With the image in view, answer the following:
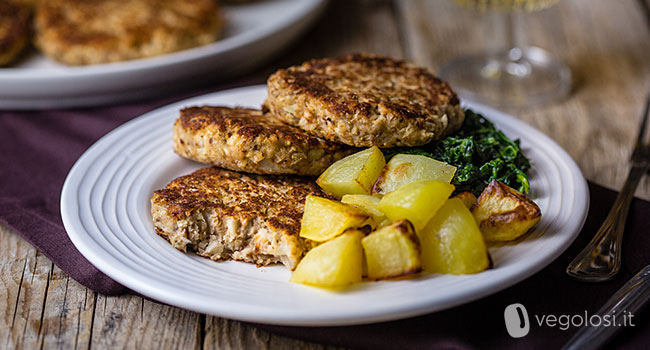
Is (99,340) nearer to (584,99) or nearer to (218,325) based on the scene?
(218,325)

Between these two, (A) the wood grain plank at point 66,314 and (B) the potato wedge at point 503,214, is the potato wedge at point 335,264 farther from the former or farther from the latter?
(A) the wood grain plank at point 66,314

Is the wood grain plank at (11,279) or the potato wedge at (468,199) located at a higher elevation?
the potato wedge at (468,199)

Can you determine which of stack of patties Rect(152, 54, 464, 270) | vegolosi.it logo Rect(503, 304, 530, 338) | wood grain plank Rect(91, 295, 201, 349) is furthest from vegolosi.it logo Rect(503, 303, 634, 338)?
wood grain plank Rect(91, 295, 201, 349)

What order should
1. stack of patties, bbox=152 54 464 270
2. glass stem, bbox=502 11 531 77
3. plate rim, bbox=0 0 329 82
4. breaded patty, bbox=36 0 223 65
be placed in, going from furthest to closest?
→ glass stem, bbox=502 11 531 77 < breaded patty, bbox=36 0 223 65 < plate rim, bbox=0 0 329 82 < stack of patties, bbox=152 54 464 270

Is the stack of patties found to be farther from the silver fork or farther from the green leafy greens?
the silver fork

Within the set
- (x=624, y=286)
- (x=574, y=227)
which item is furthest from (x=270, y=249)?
(x=624, y=286)

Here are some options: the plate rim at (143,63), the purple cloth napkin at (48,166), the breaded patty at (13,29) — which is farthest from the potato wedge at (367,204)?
the breaded patty at (13,29)

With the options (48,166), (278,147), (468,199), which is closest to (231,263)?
(278,147)

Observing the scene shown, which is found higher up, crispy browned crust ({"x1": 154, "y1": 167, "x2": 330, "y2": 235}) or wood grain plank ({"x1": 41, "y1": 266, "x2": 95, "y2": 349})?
crispy browned crust ({"x1": 154, "y1": 167, "x2": 330, "y2": 235})
